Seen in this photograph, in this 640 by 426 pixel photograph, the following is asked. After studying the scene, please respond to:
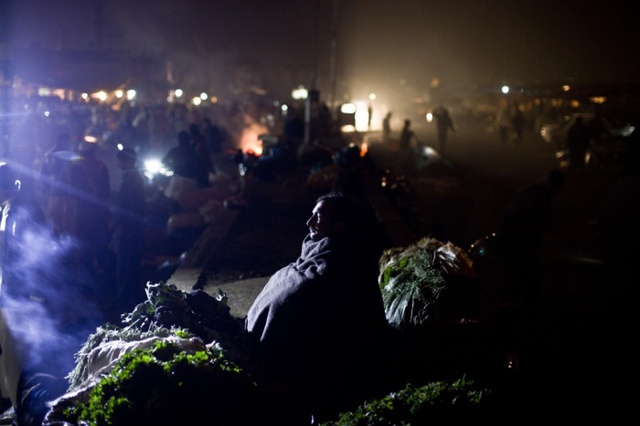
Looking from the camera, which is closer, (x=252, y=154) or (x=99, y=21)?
(x=252, y=154)

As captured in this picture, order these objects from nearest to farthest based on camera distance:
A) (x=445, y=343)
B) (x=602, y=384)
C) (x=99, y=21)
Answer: (x=445, y=343) < (x=602, y=384) < (x=99, y=21)

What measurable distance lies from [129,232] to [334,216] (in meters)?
5.12

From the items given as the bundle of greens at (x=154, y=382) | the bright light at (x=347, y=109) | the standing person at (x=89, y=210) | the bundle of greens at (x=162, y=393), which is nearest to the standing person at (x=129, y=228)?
the standing person at (x=89, y=210)

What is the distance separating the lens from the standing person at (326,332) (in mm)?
3902

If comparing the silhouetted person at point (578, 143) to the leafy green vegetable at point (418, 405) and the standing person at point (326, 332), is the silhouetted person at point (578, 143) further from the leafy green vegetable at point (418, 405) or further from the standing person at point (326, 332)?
the leafy green vegetable at point (418, 405)

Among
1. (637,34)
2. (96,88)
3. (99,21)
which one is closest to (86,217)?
(637,34)

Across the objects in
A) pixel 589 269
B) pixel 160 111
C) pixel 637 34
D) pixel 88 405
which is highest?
pixel 637 34

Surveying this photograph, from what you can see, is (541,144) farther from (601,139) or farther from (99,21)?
(99,21)

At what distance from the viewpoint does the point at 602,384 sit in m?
5.24

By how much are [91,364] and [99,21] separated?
50.9m

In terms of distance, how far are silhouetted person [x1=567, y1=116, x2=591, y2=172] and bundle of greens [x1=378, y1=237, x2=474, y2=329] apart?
54.1 feet

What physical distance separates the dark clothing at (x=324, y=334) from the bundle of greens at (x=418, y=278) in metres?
0.55

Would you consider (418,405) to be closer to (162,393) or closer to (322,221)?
(162,393)

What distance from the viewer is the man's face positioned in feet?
13.3
